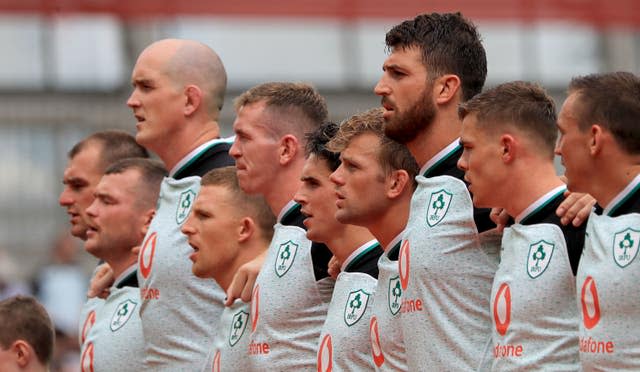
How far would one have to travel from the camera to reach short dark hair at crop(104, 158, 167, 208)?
8.19m

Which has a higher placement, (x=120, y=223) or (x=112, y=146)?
(x=112, y=146)

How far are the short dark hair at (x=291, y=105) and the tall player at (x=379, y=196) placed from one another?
73 cm

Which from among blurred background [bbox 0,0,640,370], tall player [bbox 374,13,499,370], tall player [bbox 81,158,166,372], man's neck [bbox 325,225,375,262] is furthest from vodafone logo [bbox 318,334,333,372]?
blurred background [bbox 0,0,640,370]

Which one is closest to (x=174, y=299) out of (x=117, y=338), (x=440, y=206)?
(x=117, y=338)

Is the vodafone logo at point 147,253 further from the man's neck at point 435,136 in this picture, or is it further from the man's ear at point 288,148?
the man's neck at point 435,136

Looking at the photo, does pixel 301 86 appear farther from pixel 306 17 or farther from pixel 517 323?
pixel 306 17

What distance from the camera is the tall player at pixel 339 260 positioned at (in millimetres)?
6113

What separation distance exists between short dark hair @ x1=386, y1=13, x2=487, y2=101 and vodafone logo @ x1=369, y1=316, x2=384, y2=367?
0.90 metres

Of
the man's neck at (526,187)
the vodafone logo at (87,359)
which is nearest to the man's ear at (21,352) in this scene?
the vodafone logo at (87,359)

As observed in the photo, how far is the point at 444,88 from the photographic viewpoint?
577cm

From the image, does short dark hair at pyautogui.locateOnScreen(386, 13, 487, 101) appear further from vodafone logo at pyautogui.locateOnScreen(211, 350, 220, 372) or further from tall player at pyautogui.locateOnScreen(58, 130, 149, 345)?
tall player at pyautogui.locateOnScreen(58, 130, 149, 345)

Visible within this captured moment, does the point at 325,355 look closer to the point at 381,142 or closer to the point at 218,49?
the point at 381,142

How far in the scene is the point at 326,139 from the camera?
21.2ft

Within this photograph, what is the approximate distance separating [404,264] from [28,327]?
2.69m
